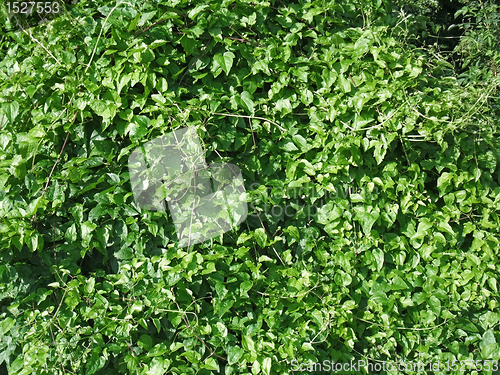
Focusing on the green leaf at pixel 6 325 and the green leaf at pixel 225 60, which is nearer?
the green leaf at pixel 6 325

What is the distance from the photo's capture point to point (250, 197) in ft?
6.28

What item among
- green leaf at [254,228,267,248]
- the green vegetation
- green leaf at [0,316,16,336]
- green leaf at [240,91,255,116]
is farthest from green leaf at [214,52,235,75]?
green leaf at [0,316,16,336]

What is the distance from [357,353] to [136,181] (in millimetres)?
1367

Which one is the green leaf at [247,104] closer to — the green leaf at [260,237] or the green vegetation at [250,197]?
the green vegetation at [250,197]

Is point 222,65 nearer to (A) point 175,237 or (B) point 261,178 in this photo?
(B) point 261,178

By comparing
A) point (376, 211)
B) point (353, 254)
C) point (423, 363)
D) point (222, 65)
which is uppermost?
point (222, 65)

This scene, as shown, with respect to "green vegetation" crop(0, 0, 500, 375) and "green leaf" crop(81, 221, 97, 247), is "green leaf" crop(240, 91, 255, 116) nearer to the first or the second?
"green vegetation" crop(0, 0, 500, 375)

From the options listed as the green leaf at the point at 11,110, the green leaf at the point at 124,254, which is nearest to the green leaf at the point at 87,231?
the green leaf at the point at 124,254

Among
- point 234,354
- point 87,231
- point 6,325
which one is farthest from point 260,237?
point 6,325

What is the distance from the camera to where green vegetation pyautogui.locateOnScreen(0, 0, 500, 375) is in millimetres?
1782

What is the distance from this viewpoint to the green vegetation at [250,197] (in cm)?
178

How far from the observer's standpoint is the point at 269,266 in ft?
6.43

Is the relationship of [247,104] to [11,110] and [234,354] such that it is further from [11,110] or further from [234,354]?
[234,354]

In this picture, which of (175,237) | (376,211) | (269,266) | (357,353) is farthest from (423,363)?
A: (175,237)
